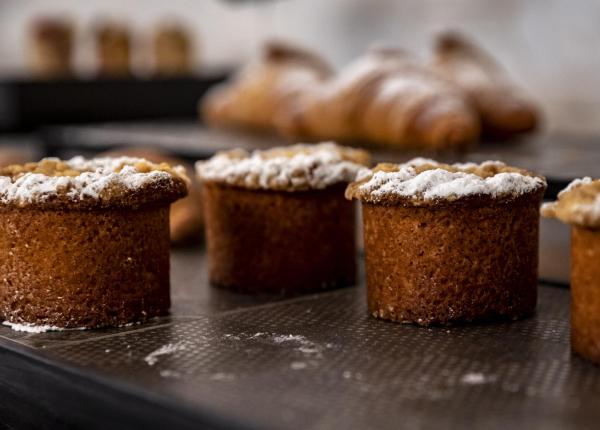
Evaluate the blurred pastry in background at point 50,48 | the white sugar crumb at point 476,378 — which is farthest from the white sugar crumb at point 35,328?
the blurred pastry in background at point 50,48

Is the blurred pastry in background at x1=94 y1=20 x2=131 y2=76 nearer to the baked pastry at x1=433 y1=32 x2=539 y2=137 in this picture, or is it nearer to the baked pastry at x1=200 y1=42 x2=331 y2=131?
the baked pastry at x1=200 y1=42 x2=331 y2=131

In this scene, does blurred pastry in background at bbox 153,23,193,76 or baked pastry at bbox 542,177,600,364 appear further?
blurred pastry in background at bbox 153,23,193,76

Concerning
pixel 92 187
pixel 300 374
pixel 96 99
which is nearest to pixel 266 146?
pixel 92 187

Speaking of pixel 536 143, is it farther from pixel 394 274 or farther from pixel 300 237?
pixel 394 274

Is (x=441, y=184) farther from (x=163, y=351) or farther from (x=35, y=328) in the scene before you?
(x=35, y=328)

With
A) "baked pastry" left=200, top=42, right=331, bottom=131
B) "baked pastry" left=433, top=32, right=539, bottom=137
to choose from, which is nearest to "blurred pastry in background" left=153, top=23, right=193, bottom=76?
"baked pastry" left=200, top=42, right=331, bottom=131

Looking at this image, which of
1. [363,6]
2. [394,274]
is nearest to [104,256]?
[394,274]
